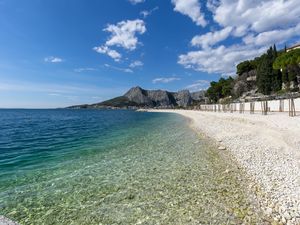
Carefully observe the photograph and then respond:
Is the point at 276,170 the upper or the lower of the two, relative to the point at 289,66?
lower

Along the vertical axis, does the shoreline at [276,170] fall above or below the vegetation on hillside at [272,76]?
below

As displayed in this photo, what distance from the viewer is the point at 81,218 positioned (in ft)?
18.2

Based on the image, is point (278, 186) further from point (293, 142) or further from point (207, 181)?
point (293, 142)

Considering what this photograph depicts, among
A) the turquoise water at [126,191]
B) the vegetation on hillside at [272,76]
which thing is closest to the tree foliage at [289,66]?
the vegetation on hillside at [272,76]

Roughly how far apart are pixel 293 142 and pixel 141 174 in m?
9.21

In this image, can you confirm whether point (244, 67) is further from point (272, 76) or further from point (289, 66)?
point (289, 66)

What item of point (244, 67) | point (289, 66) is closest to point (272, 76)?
point (289, 66)

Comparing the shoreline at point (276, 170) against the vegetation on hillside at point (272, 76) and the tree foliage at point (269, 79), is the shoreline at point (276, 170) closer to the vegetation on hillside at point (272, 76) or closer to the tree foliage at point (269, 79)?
the vegetation on hillside at point (272, 76)

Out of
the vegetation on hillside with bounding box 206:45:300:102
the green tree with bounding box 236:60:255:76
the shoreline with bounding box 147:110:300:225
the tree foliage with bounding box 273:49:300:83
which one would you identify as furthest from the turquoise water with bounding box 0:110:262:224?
the green tree with bounding box 236:60:255:76

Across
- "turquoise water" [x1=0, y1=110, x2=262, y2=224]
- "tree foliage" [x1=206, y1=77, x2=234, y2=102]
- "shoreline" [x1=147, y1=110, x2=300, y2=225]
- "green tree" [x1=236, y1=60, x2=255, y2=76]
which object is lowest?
"turquoise water" [x1=0, y1=110, x2=262, y2=224]

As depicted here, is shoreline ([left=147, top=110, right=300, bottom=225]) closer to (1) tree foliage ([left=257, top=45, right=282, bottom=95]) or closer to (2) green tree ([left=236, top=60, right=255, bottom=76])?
(1) tree foliage ([left=257, top=45, right=282, bottom=95])

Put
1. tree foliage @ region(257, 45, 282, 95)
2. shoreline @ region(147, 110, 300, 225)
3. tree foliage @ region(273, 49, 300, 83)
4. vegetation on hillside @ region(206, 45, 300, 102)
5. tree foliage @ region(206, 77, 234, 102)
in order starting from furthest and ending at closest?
tree foliage @ region(206, 77, 234, 102) → tree foliage @ region(257, 45, 282, 95) → vegetation on hillside @ region(206, 45, 300, 102) → tree foliage @ region(273, 49, 300, 83) → shoreline @ region(147, 110, 300, 225)

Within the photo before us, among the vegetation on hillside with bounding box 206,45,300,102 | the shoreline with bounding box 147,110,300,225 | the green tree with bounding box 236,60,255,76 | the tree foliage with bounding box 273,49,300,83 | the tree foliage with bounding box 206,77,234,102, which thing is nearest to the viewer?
the shoreline with bounding box 147,110,300,225

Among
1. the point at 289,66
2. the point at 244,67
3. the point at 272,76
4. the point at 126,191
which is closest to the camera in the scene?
the point at 126,191
